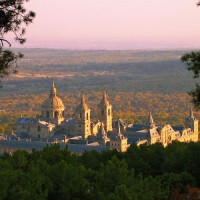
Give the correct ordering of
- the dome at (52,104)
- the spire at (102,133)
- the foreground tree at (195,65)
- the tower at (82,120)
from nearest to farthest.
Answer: the foreground tree at (195,65)
the spire at (102,133)
the tower at (82,120)
the dome at (52,104)

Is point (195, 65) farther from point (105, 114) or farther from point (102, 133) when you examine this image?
point (105, 114)

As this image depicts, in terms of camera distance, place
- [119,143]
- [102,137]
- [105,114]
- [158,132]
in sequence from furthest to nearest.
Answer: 1. [105,114]
2. [158,132]
3. [102,137]
4. [119,143]

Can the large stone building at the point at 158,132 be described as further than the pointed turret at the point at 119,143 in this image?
Yes

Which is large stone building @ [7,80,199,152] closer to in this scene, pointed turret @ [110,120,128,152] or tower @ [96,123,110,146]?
tower @ [96,123,110,146]

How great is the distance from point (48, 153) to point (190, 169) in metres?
12.5

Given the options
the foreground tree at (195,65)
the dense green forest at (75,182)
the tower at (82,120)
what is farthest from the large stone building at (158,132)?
the foreground tree at (195,65)

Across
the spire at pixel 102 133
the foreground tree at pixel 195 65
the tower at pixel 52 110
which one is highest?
the foreground tree at pixel 195 65

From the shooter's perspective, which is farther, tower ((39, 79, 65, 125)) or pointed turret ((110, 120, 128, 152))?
tower ((39, 79, 65, 125))

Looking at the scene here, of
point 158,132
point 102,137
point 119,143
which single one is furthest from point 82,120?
point 158,132

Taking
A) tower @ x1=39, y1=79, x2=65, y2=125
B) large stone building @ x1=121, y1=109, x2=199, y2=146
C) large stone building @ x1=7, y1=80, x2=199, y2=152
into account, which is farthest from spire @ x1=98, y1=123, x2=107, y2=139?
tower @ x1=39, y1=79, x2=65, y2=125

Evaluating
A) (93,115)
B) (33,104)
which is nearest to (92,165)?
(93,115)

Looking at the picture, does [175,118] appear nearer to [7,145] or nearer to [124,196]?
[7,145]

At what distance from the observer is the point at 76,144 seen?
76.0 m

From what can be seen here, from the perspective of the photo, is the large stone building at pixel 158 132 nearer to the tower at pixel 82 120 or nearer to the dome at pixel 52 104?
the tower at pixel 82 120
